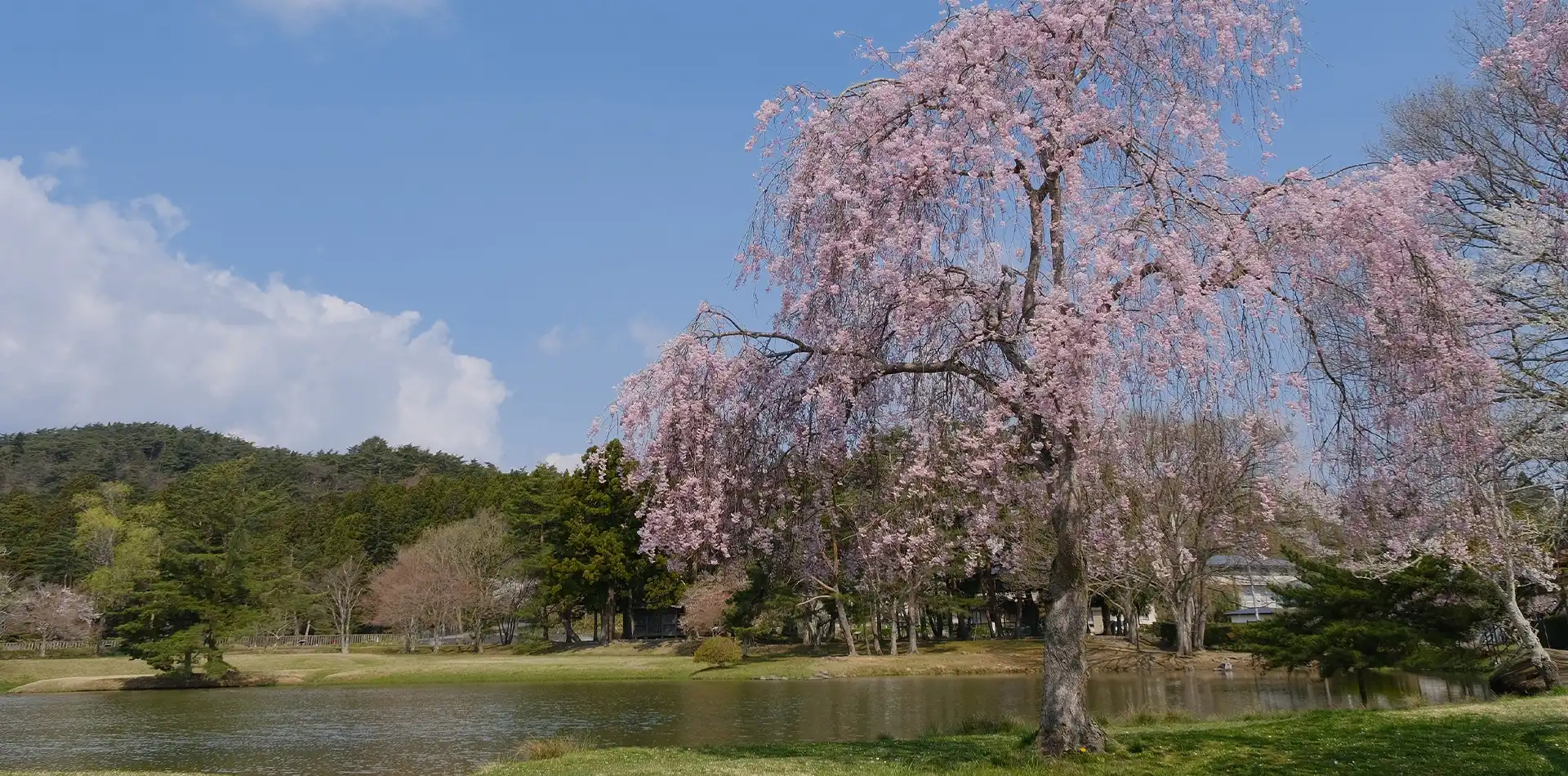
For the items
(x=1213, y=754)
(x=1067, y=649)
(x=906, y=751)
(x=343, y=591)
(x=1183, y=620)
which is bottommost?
(x=1183, y=620)

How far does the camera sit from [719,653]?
167 ft

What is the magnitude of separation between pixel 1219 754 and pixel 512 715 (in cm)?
2241

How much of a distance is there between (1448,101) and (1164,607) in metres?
35.6

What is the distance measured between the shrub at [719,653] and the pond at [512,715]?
7.73m

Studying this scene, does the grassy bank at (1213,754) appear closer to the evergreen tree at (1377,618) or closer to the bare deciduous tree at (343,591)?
the evergreen tree at (1377,618)

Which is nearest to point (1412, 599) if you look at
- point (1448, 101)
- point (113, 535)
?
point (1448, 101)

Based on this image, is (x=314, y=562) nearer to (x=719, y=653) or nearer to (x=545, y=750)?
(x=719, y=653)

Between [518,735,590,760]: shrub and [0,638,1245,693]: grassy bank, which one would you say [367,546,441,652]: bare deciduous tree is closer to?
[0,638,1245,693]: grassy bank

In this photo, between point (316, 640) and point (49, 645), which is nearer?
point (49, 645)

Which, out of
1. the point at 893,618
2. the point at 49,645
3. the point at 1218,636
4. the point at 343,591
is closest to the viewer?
the point at 1218,636

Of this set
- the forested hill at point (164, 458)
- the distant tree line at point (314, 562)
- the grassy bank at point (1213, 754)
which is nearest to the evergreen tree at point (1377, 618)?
the grassy bank at point (1213, 754)

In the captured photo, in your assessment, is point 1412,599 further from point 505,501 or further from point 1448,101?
point 505,501

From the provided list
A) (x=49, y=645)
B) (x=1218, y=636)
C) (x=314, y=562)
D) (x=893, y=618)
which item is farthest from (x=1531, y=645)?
(x=49, y=645)

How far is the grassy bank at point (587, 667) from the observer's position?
46344mm
